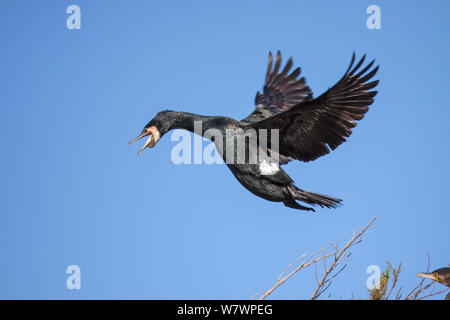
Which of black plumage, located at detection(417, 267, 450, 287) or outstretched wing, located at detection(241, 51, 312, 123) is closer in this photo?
black plumage, located at detection(417, 267, 450, 287)

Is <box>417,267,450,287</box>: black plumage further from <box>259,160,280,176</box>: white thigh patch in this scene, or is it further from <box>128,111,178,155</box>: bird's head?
<box>128,111,178,155</box>: bird's head

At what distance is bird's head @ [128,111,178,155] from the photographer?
5.20 metres

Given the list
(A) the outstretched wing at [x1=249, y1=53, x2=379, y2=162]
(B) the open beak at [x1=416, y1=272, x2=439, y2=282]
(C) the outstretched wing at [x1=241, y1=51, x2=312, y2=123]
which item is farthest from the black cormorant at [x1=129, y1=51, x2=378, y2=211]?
(C) the outstretched wing at [x1=241, y1=51, x2=312, y2=123]

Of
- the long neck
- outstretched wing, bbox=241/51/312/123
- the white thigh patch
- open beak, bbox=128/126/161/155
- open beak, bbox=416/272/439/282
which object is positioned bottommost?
→ open beak, bbox=416/272/439/282

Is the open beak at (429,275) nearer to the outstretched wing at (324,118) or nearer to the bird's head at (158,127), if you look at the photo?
the outstretched wing at (324,118)

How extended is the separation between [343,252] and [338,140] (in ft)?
5.30

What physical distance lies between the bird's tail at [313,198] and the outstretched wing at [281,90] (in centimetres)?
196

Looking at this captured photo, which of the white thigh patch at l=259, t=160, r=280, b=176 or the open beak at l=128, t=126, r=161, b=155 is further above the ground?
the open beak at l=128, t=126, r=161, b=155

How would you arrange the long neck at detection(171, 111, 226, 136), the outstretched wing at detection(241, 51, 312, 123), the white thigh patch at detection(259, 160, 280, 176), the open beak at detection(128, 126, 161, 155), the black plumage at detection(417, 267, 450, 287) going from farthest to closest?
1. the outstretched wing at detection(241, 51, 312, 123)
2. the long neck at detection(171, 111, 226, 136)
3. the open beak at detection(128, 126, 161, 155)
4. the white thigh patch at detection(259, 160, 280, 176)
5. the black plumage at detection(417, 267, 450, 287)

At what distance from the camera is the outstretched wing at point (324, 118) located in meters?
4.73

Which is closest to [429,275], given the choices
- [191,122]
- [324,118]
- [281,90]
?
[324,118]

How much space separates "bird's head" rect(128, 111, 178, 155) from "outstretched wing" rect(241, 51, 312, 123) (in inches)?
69.4

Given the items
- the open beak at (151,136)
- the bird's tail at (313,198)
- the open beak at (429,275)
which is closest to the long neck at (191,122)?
the open beak at (151,136)
